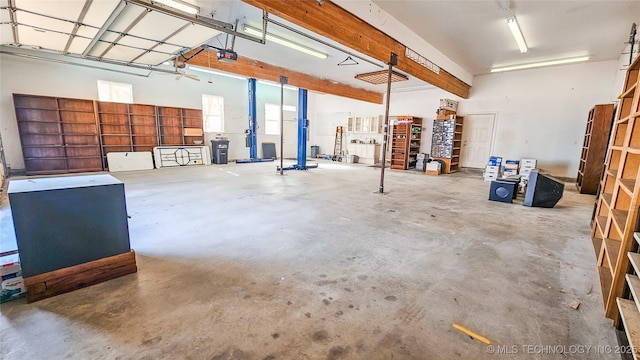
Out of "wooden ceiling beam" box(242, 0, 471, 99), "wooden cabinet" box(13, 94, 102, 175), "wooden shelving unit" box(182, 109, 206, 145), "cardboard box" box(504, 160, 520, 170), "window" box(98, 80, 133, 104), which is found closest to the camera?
"wooden ceiling beam" box(242, 0, 471, 99)

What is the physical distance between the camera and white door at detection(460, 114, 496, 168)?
9.55 m

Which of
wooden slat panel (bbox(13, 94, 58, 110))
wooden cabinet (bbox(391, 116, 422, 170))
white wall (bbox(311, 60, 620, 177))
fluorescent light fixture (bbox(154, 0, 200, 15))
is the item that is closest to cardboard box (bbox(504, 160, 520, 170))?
white wall (bbox(311, 60, 620, 177))

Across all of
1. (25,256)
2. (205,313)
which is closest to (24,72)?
(25,256)

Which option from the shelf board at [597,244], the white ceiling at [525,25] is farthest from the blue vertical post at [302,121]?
the shelf board at [597,244]

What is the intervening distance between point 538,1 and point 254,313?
6.27 metres

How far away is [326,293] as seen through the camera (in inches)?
82.4

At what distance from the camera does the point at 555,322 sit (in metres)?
1.82

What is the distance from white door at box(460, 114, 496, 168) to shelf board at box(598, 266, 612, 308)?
8184 millimetres

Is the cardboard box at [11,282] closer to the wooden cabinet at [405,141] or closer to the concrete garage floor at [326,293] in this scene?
the concrete garage floor at [326,293]

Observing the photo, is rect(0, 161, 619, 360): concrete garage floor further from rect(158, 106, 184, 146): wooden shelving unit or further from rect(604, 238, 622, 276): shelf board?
rect(158, 106, 184, 146): wooden shelving unit

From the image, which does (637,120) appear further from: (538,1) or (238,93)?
(238,93)

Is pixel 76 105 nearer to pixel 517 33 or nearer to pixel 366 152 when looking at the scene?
pixel 366 152

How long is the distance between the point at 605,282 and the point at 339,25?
14.6ft

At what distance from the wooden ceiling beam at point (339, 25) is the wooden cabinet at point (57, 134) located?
8.13m
